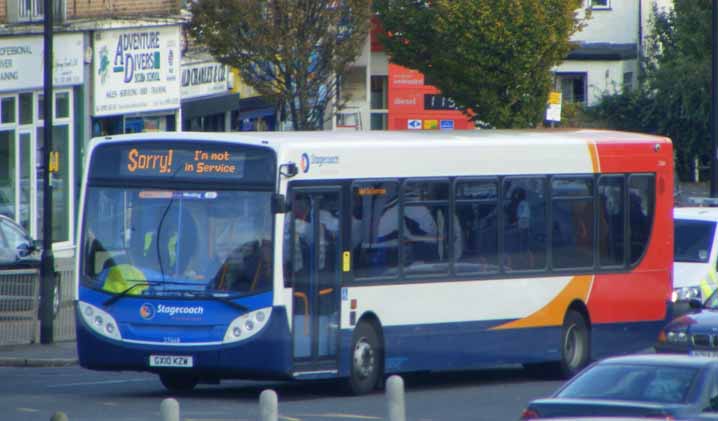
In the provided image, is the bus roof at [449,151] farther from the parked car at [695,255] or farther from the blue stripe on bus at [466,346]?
the parked car at [695,255]

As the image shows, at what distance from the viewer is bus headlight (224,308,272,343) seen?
15.6m

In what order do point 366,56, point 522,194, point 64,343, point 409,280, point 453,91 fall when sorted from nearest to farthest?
point 409,280
point 522,194
point 64,343
point 453,91
point 366,56

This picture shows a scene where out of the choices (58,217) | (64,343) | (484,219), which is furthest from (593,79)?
(484,219)

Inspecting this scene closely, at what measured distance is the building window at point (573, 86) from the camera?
51.8 meters

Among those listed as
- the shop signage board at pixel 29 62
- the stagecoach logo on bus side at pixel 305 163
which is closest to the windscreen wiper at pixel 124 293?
the stagecoach logo on bus side at pixel 305 163

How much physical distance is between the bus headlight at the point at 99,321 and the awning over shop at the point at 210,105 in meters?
21.4

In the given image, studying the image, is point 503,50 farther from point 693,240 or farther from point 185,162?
point 185,162

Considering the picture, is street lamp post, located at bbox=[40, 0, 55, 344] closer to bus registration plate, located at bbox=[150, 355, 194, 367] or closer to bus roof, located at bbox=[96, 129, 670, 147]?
bus roof, located at bbox=[96, 129, 670, 147]

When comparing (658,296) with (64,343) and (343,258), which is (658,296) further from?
(64,343)

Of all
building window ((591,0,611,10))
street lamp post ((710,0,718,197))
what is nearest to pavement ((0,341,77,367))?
street lamp post ((710,0,718,197))

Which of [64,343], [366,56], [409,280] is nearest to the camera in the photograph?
[409,280]

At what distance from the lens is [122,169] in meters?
16.3

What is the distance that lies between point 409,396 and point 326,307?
1.82m

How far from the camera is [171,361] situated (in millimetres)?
→ 15719
